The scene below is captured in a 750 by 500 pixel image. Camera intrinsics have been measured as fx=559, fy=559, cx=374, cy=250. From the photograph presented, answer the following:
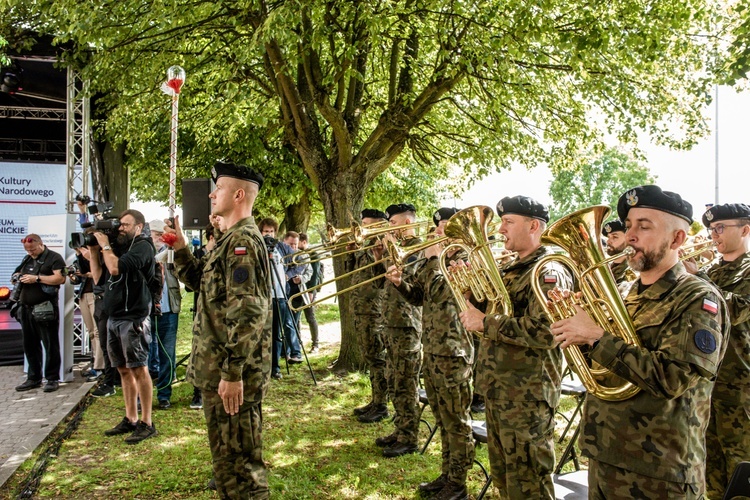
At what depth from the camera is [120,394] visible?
7.74 meters

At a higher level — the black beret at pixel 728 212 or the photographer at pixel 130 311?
the black beret at pixel 728 212

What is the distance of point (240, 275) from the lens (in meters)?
3.51

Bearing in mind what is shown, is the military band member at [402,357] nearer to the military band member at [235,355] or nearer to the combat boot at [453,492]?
the combat boot at [453,492]

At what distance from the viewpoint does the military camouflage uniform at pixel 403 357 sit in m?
5.52

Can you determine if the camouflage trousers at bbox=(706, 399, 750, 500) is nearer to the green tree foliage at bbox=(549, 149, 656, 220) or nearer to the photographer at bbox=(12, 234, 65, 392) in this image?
the photographer at bbox=(12, 234, 65, 392)

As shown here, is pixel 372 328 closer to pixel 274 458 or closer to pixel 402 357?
pixel 402 357

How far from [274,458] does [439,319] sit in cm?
220

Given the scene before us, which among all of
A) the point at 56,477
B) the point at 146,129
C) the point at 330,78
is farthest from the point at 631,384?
the point at 146,129

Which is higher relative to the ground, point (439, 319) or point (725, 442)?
point (439, 319)

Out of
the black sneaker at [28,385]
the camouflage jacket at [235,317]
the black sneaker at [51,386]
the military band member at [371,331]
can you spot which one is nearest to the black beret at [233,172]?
the camouflage jacket at [235,317]

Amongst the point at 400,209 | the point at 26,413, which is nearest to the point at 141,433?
the point at 26,413

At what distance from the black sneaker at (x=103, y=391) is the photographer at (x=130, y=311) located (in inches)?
71.1

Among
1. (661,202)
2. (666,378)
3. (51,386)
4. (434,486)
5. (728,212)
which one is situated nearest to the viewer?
(666,378)

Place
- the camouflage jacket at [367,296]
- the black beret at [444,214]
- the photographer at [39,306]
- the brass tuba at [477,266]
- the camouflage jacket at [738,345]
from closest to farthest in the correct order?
1. the brass tuba at [477,266]
2. the camouflage jacket at [738,345]
3. the black beret at [444,214]
4. the camouflage jacket at [367,296]
5. the photographer at [39,306]
